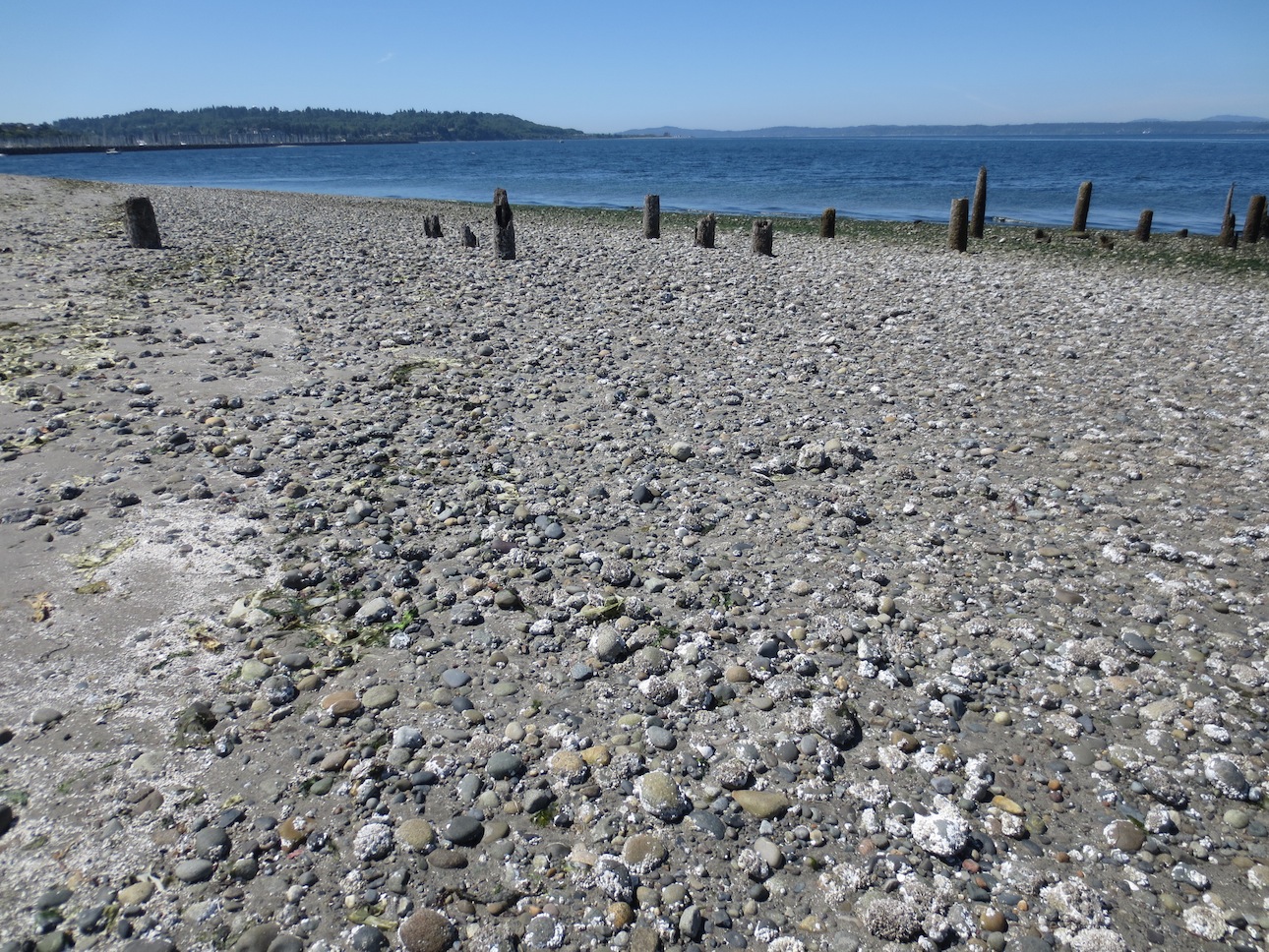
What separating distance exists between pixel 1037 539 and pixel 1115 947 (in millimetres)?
3395

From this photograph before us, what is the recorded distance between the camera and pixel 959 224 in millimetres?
21266

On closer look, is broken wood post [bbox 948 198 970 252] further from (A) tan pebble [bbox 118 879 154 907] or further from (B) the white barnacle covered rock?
(A) tan pebble [bbox 118 879 154 907]

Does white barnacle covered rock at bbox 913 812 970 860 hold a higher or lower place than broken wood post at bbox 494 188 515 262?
lower

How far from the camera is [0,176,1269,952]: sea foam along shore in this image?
303 cm

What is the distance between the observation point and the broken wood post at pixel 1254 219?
2200 centimetres

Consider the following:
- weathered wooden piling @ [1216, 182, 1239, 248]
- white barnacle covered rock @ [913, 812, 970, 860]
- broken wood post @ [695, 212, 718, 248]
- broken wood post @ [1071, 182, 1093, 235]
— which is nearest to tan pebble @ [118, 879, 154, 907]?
white barnacle covered rock @ [913, 812, 970, 860]

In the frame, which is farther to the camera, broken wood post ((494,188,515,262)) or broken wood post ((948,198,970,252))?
broken wood post ((948,198,970,252))

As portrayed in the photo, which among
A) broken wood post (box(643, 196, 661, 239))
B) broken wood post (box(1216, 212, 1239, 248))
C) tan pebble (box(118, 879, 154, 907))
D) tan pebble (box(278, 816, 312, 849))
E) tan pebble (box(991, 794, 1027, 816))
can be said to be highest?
broken wood post (box(643, 196, 661, 239))

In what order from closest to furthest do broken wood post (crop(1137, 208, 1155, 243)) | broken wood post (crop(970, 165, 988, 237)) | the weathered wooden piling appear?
the weathered wooden piling < broken wood post (crop(970, 165, 988, 237)) < broken wood post (crop(1137, 208, 1155, 243))

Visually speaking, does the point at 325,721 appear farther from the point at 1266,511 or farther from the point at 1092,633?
the point at 1266,511

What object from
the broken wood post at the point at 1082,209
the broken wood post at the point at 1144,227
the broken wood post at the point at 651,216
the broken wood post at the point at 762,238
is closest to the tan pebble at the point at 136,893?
the broken wood post at the point at 762,238

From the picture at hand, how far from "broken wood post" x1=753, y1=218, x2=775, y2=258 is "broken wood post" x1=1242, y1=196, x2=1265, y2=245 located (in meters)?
14.2

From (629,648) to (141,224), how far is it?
19.7m

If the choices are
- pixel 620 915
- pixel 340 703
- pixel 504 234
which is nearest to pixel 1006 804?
pixel 620 915
